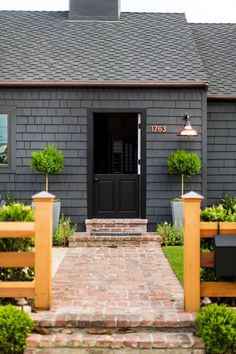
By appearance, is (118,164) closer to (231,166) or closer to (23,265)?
(231,166)

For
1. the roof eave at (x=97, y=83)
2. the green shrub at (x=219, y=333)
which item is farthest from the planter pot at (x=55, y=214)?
the green shrub at (x=219, y=333)

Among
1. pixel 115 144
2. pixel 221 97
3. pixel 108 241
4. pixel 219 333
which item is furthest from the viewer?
pixel 115 144

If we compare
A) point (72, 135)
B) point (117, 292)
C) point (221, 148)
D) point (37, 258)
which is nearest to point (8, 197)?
point (72, 135)

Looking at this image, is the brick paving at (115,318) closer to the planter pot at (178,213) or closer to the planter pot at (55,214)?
the planter pot at (55,214)

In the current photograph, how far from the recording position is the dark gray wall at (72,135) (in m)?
11.2

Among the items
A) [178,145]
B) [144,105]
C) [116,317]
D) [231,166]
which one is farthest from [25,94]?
[116,317]

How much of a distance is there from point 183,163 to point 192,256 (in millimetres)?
5578

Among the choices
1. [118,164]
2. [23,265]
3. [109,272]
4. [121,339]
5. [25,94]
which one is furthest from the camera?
[118,164]

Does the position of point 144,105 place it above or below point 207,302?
above

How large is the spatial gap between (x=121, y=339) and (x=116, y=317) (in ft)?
0.98

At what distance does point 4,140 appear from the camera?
11.2 meters

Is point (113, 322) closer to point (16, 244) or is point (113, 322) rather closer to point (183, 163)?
point (16, 244)

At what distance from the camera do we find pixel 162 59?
39.3ft

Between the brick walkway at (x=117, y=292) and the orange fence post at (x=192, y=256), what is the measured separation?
6.7 inches
